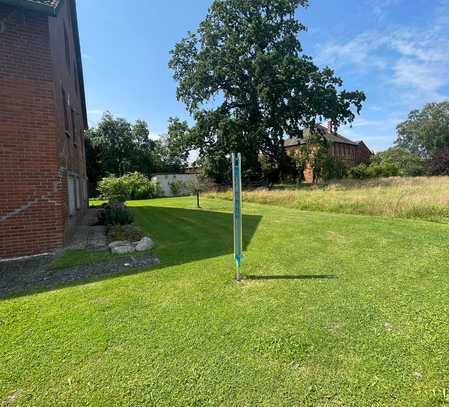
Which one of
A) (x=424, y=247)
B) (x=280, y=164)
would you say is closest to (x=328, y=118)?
(x=280, y=164)

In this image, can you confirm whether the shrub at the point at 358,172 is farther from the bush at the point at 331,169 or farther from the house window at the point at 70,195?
the house window at the point at 70,195

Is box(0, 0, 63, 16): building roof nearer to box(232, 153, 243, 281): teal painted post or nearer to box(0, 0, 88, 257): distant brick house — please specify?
box(0, 0, 88, 257): distant brick house

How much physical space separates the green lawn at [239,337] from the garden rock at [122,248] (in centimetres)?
130

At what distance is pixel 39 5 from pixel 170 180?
30.0 m

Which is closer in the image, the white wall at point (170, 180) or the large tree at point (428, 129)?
the white wall at point (170, 180)

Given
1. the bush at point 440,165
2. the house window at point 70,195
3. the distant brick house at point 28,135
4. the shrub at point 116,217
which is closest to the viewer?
the distant brick house at point 28,135

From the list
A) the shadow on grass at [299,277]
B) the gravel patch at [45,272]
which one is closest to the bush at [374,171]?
the shadow on grass at [299,277]

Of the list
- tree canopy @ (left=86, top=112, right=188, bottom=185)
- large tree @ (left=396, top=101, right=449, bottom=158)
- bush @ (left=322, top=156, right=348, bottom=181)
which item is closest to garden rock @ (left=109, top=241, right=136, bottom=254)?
bush @ (left=322, top=156, right=348, bottom=181)

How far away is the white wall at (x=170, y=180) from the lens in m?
34.2

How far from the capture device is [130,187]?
29031mm

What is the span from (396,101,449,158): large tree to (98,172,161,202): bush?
1917 inches

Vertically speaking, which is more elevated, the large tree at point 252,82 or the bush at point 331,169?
the large tree at point 252,82

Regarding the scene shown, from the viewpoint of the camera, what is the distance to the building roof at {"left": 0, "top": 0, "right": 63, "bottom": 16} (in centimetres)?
512

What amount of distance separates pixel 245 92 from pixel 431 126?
45377mm
